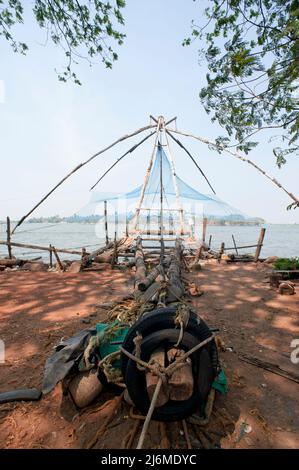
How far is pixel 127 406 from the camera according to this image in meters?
2.67

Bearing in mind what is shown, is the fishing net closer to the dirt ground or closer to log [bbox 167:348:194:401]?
the dirt ground

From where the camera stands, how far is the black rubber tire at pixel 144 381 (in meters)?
2.23

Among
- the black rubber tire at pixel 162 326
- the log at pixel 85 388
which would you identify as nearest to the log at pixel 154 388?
the black rubber tire at pixel 162 326

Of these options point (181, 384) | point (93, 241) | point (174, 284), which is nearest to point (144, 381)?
point (181, 384)

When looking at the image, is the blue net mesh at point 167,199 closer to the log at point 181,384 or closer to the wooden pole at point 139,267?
the wooden pole at point 139,267

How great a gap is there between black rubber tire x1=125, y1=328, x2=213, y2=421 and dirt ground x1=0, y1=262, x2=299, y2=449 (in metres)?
0.27

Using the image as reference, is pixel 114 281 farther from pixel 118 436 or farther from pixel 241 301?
pixel 118 436

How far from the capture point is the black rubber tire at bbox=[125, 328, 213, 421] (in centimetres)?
223

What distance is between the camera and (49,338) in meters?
4.48

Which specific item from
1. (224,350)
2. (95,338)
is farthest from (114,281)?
(95,338)

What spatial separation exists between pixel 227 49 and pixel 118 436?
5.70m

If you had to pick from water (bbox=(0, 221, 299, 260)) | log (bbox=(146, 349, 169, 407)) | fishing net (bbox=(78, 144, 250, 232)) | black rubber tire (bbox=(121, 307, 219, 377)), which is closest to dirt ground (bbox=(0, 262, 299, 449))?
log (bbox=(146, 349, 169, 407))

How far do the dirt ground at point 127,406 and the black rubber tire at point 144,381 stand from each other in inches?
10.7

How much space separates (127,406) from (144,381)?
25.8 inches
